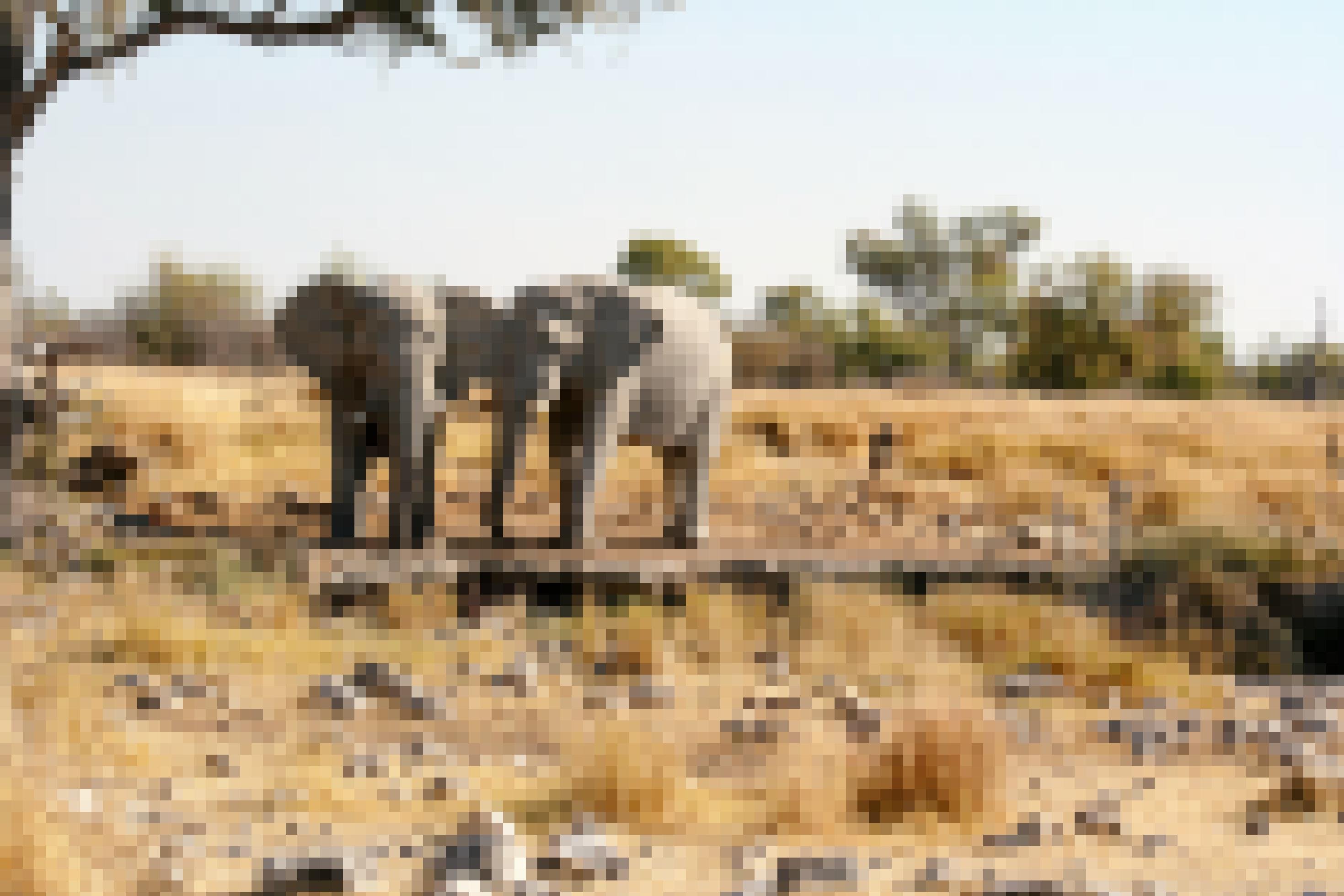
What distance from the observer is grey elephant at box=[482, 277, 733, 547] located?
11023mm

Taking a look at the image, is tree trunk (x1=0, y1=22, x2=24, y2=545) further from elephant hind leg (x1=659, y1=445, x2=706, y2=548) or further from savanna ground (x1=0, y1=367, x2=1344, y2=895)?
elephant hind leg (x1=659, y1=445, x2=706, y2=548)

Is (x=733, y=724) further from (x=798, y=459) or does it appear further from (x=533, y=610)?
(x=798, y=459)

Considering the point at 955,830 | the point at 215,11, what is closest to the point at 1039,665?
the point at 955,830

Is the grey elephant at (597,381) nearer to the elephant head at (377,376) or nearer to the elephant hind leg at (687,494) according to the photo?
the elephant hind leg at (687,494)

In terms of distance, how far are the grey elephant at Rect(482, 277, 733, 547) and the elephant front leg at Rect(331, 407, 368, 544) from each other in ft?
3.05

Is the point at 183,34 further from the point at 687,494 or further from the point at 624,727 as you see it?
the point at 624,727

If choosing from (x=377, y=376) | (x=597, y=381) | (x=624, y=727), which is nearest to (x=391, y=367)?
(x=377, y=376)

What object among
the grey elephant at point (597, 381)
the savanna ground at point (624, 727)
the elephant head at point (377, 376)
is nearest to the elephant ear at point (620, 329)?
the grey elephant at point (597, 381)

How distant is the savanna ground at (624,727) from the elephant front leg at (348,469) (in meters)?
0.70

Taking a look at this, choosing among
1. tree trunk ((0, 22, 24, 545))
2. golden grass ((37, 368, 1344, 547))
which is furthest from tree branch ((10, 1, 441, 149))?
golden grass ((37, 368, 1344, 547))

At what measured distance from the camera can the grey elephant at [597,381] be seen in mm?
11023

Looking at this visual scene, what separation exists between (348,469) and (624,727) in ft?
18.5

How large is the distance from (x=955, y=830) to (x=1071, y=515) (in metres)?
11.7

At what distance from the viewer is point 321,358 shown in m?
11.5
